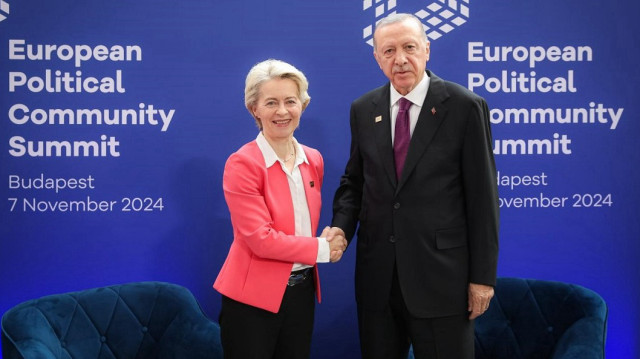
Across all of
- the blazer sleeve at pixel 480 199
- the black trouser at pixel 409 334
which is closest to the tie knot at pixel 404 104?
the blazer sleeve at pixel 480 199

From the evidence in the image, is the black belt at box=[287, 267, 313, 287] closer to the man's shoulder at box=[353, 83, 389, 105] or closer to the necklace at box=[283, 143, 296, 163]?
the necklace at box=[283, 143, 296, 163]

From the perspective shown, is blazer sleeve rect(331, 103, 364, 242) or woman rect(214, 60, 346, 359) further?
blazer sleeve rect(331, 103, 364, 242)

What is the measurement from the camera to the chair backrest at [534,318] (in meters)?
2.92

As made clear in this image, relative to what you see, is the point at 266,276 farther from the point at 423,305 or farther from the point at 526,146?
the point at 526,146

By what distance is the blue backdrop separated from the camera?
3.25 meters

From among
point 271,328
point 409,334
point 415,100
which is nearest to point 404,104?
point 415,100

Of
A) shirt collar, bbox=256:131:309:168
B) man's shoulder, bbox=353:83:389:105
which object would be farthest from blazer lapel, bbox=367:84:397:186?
shirt collar, bbox=256:131:309:168

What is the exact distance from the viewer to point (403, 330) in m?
2.47

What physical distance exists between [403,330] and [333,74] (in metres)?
1.56

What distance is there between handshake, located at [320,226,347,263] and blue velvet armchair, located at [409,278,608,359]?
1.09 metres

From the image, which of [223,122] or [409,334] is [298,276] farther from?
[223,122]

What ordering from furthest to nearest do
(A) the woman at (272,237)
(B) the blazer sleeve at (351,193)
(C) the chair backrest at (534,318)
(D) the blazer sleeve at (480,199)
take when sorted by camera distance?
(C) the chair backrest at (534,318) < (B) the blazer sleeve at (351,193) < (A) the woman at (272,237) < (D) the blazer sleeve at (480,199)

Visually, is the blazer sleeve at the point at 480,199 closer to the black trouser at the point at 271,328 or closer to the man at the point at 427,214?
the man at the point at 427,214

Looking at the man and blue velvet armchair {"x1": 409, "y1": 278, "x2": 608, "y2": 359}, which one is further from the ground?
the man
